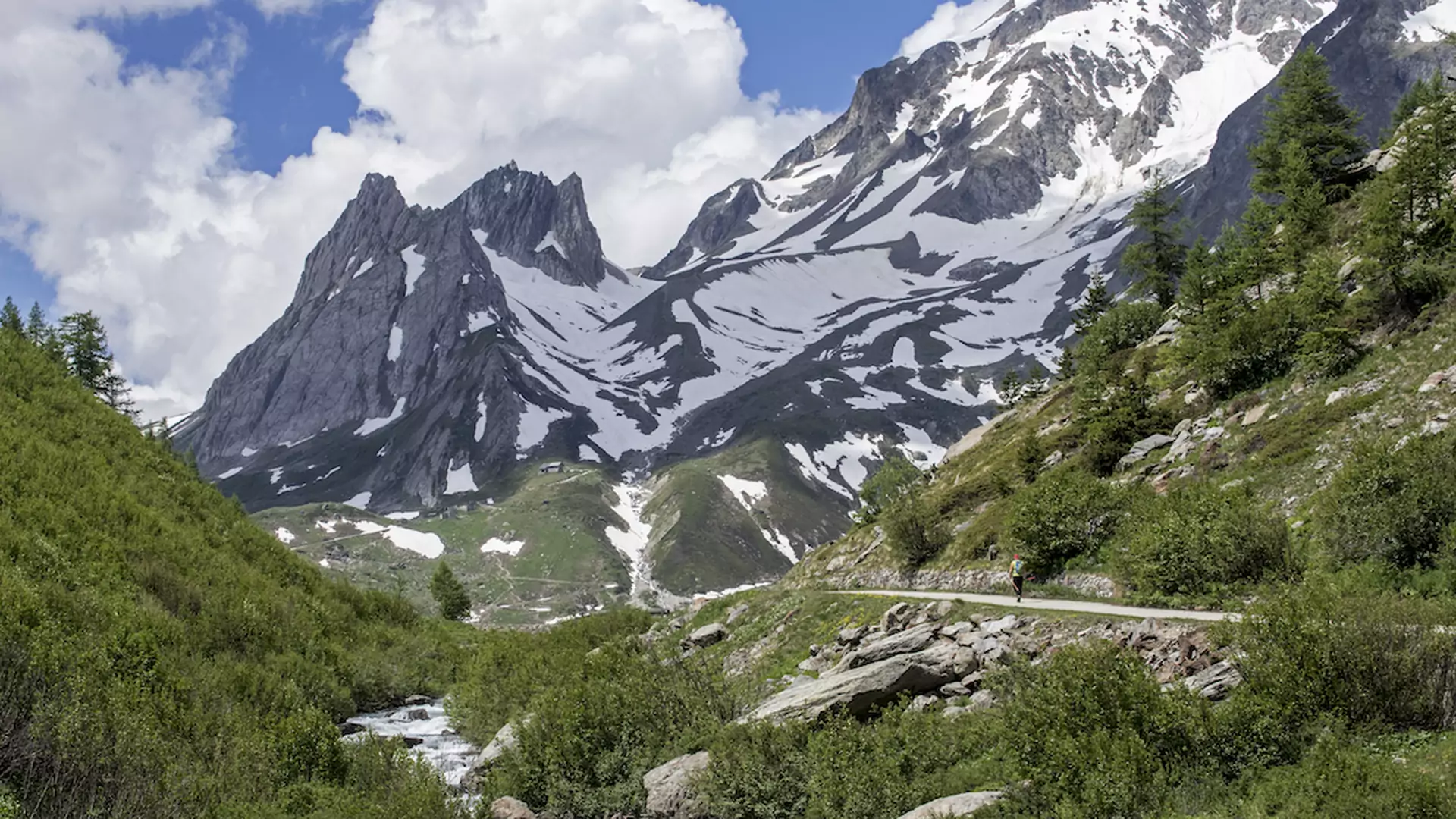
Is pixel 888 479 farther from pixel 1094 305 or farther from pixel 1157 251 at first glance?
pixel 1157 251

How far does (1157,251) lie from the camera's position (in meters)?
59.5

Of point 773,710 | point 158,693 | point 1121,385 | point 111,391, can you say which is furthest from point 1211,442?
point 111,391

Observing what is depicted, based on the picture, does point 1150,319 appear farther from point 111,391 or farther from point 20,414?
point 111,391

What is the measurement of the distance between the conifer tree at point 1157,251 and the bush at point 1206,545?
123 ft

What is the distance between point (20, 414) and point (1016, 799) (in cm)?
3771

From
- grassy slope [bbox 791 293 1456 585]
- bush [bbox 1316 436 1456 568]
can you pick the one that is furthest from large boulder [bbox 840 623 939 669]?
grassy slope [bbox 791 293 1456 585]

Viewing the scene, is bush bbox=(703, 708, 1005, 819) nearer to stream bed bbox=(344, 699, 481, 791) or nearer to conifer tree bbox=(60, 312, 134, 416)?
stream bed bbox=(344, 699, 481, 791)

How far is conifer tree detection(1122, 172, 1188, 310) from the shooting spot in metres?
58.7

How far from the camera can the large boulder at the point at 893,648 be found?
22.7 m

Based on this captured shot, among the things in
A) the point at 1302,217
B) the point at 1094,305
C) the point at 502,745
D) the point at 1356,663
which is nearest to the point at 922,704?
the point at 1356,663

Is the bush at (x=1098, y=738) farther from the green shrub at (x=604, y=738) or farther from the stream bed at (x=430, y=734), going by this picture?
the stream bed at (x=430, y=734)

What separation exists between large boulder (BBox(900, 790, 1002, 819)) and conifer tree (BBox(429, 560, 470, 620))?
79796 mm

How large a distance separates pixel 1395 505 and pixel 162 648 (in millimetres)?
30597

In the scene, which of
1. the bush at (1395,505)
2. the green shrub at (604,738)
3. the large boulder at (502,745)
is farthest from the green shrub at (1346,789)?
the large boulder at (502,745)
